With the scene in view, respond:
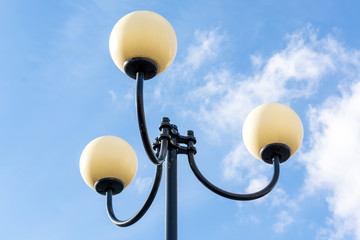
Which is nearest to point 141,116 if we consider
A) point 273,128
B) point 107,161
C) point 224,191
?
point 224,191

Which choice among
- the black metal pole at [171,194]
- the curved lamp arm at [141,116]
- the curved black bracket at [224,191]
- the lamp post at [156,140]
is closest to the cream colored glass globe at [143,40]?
the lamp post at [156,140]

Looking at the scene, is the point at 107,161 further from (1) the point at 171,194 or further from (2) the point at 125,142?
(1) the point at 171,194

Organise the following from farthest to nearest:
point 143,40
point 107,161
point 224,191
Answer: point 107,161
point 224,191
point 143,40

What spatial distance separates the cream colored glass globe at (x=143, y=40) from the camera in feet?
12.7

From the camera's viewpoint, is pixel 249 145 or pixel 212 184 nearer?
pixel 212 184

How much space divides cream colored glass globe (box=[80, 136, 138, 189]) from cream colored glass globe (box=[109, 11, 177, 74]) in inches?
45.4

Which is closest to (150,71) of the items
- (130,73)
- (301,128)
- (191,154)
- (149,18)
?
(130,73)

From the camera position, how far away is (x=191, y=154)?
169 inches

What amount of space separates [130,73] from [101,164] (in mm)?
1230

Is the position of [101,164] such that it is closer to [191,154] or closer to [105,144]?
[105,144]

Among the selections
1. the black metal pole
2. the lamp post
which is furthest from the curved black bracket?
the black metal pole

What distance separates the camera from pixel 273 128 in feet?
14.9

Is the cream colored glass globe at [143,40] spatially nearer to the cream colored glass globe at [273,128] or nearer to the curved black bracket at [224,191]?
the curved black bracket at [224,191]

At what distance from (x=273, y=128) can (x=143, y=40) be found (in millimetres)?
1452
